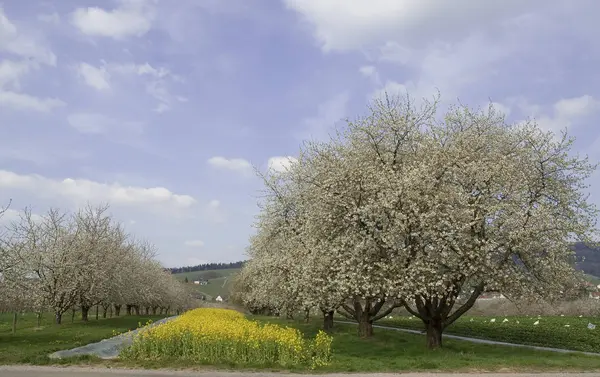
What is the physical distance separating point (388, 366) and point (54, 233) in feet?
139

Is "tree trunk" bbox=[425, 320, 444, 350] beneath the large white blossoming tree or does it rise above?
beneath

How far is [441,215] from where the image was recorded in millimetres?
23438

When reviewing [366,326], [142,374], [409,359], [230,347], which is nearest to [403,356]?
[409,359]

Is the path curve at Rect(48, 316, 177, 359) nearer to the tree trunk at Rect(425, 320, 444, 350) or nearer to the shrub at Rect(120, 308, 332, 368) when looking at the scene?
the shrub at Rect(120, 308, 332, 368)

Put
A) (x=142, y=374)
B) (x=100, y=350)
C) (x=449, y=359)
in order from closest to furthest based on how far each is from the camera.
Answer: (x=142, y=374) < (x=449, y=359) < (x=100, y=350)

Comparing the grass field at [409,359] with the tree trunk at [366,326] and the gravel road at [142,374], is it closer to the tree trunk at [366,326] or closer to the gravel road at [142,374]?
the gravel road at [142,374]

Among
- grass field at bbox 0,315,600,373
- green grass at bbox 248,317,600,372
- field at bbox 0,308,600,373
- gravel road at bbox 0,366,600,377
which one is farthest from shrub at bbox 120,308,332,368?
gravel road at bbox 0,366,600,377

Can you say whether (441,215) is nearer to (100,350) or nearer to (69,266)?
(100,350)

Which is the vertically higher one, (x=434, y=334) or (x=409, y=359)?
(x=434, y=334)

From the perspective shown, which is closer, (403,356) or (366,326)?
(403,356)

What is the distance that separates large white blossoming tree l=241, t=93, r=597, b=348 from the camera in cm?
2294

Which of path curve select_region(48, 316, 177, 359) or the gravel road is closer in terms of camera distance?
the gravel road

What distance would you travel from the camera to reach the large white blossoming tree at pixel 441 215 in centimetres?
2294

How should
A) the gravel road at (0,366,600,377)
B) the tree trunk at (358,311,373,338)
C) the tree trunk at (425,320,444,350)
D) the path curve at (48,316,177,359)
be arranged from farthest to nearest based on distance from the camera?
1. the tree trunk at (358,311,373,338)
2. the tree trunk at (425,320,444,350)
3. the path curve at (48,316,177,359)
4. the gravel road at (0,366,600,377)
